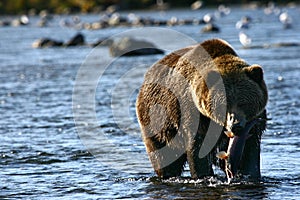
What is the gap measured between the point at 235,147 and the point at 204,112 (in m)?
0.48

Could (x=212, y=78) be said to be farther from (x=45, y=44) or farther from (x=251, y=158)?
(x=45, y=44)

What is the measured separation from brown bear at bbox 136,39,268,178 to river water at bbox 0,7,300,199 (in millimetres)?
341

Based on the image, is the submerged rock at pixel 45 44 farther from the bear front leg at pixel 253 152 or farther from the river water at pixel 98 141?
the bear front leg at pixel 253 152

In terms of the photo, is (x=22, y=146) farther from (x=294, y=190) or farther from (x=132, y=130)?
(x=294, y=190)

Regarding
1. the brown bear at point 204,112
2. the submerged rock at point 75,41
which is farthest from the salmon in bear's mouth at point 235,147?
the submerged rock at point 75,41

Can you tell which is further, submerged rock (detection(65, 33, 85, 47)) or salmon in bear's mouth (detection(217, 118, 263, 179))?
submerged rock (detection(65, 33, 85, 47))

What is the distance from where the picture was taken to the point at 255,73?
806 centimetres

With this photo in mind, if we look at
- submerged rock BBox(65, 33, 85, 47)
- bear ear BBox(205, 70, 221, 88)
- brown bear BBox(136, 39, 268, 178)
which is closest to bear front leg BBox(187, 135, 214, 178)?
brown bear BBox(136, 39, 268, 178)

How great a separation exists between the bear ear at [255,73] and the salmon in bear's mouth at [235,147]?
42cm

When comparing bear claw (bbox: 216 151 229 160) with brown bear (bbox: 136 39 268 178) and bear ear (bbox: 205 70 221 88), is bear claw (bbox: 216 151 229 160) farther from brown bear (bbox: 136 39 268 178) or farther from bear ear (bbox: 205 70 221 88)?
bear ear (bbox: 205 70 221 88)

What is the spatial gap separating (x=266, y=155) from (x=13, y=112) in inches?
268

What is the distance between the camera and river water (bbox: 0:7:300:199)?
9.01 meters

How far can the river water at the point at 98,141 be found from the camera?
9.01 metres

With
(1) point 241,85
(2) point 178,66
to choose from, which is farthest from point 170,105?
(1) point 241,85
